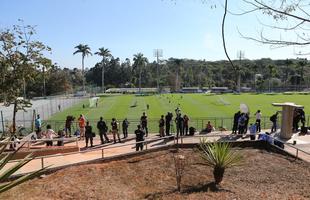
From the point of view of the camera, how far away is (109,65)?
155000 millimetres

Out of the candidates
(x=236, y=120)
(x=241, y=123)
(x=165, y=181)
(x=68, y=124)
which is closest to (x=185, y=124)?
(x=236, y=120)

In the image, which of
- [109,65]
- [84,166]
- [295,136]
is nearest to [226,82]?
[109,65]

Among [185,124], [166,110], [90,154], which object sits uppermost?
[185,124]

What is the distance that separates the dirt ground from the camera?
9500 millimetres

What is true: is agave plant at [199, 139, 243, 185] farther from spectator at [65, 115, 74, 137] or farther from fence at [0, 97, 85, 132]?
fence at [0, 97, 85, 132]

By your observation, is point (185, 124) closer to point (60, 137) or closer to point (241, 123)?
point (241, 123)

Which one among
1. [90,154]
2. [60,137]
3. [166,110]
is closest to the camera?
[90,154]

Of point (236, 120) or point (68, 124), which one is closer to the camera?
point (236, 120)

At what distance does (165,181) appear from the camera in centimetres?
1084

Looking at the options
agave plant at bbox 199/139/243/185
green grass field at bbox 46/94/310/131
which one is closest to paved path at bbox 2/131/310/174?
agave plant at bbox 199/139/243/185

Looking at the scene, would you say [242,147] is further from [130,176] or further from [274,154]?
[130,176]

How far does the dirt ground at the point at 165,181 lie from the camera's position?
9.50 meters

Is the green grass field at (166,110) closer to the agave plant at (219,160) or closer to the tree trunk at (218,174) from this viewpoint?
the agave plant at (219,160)

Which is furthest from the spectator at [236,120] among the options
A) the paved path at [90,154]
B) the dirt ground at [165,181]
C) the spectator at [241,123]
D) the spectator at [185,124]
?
the dirt ground at [165,181]
